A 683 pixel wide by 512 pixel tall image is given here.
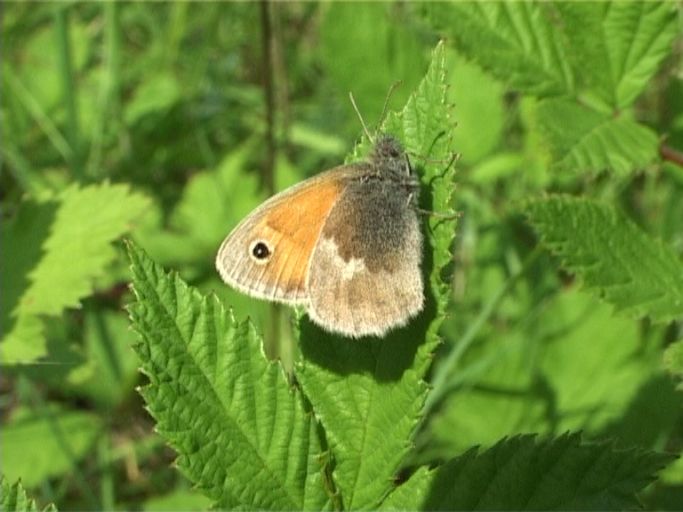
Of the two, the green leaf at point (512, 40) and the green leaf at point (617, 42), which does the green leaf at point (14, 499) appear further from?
the green leaf at point (617, 42)

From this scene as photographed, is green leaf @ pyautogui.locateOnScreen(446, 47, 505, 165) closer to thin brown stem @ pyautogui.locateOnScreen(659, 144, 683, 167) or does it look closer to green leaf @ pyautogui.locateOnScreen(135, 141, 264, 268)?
green leaf @ pyautogui.locateOnScreen(135, 141, 264, 268)

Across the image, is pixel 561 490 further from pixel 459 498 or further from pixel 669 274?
pixel 669 274

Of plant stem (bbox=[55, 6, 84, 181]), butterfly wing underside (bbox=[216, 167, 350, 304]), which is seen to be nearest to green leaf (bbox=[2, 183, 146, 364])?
plant stem (bbox=[55, 6, 84, 181])

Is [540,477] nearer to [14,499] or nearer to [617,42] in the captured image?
[14,499]

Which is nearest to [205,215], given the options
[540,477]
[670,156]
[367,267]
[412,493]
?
[367,267]

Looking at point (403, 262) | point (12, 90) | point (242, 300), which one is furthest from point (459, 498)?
point (12, 90)

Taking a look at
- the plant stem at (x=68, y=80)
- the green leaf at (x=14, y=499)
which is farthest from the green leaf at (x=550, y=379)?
the green leaf at (x=14, y=499)
